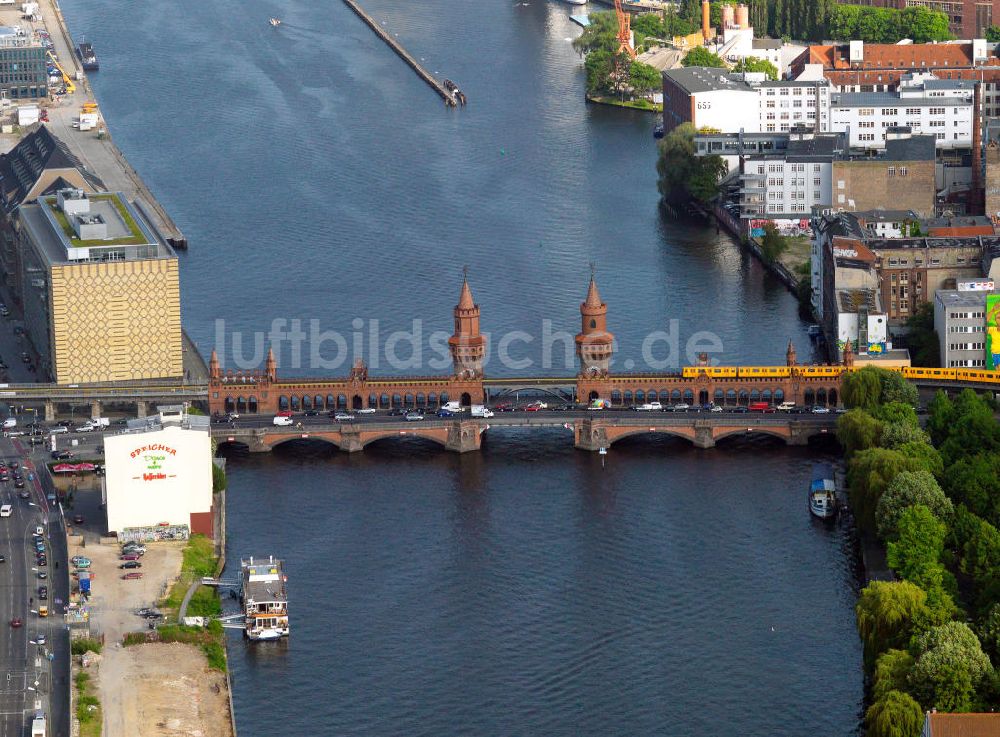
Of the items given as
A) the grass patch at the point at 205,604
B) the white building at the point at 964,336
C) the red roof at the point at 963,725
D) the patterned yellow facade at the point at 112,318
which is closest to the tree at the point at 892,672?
the red roof at the point at 963,725

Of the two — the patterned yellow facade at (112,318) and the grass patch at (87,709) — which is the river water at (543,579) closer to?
the grass patch at (87,709)

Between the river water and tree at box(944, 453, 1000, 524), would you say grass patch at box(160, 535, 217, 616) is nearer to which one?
the river water

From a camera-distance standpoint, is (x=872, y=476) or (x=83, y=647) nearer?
(x=83, y=647)

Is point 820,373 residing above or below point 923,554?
above

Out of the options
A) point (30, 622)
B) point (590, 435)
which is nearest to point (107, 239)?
point (590, 435)

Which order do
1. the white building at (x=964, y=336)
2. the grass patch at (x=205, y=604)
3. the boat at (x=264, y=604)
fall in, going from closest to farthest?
the boat at (x=264, y=604) → the grass patch at (x=205, y=604) → the white building at (x=964, y=336)

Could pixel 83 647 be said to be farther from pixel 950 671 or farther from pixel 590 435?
pixel 590 435

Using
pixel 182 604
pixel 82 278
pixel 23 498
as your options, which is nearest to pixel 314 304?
pixel 82 278
